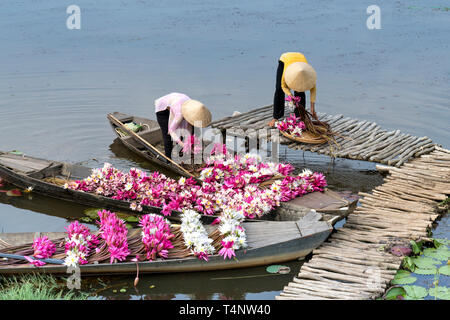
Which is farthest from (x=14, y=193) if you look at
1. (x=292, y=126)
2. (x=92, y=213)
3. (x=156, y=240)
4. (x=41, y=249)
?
(x=292, y=126)

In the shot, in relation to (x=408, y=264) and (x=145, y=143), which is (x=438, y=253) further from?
(x=145, y=143)

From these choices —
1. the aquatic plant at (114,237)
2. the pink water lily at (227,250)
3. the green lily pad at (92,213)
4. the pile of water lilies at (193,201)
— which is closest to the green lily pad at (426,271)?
the pile of water lilies at (193,201)

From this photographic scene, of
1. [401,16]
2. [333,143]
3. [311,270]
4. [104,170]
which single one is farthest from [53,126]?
[401,16]

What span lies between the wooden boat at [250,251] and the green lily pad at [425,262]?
40.8 inches

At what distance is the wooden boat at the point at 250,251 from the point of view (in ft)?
22.7

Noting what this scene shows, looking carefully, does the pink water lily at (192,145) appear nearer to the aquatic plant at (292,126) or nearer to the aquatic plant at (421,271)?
the aquatic plant at (292,126)

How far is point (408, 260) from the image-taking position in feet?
23.0

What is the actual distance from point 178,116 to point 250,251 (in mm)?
2651

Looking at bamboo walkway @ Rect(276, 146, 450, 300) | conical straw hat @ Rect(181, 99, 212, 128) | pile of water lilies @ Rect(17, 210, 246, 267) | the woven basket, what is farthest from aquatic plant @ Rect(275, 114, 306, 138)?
pile of water lilies @ Rect(17, 210, 246, 267)

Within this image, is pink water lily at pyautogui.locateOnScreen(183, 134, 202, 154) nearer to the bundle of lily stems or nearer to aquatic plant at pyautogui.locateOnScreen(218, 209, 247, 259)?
the bundle of lily stems

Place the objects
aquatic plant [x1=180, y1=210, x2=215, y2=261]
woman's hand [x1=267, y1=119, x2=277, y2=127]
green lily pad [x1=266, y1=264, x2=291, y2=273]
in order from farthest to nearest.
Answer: woman's hand [x1=267, y1=119, x2=277, y2=127] < green lily pad [x1=266, y1=264, x2=291, y2=273] < aquatic plant [x1=180, y1=210, x2=215, y2=261]

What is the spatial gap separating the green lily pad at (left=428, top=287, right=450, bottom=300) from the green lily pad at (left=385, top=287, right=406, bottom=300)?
29 cm

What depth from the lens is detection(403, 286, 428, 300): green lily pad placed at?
648 cm

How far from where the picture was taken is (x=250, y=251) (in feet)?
23.1
